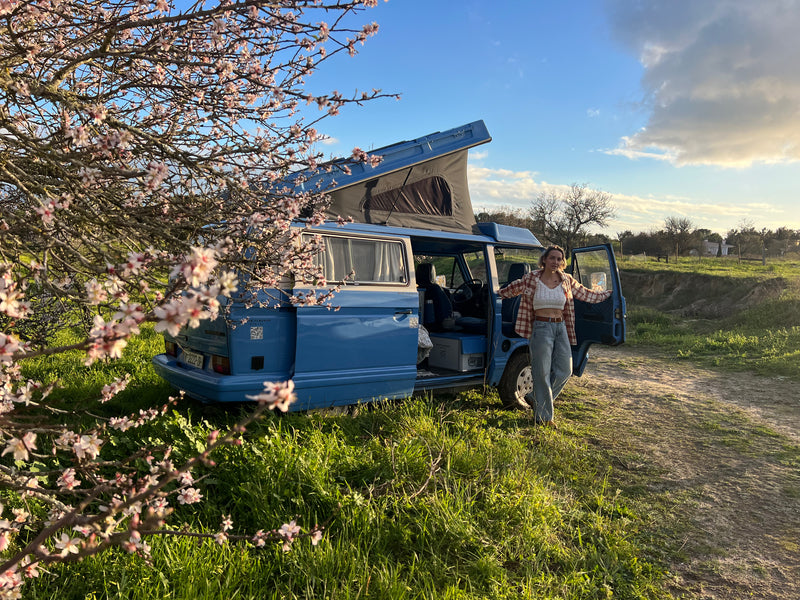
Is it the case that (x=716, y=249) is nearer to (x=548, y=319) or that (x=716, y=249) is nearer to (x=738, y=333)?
(x=738, y=333)

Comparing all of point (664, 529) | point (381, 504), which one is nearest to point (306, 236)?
point (381, 504)

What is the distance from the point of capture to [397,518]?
307cm

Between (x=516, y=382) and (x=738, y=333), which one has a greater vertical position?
(x=516, y=382)

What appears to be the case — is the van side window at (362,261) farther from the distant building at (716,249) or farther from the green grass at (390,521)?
the distant building at (716,249)

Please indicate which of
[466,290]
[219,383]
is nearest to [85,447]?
[219,383]

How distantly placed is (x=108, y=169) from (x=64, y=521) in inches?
56.8

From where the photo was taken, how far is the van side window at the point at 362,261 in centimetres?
456

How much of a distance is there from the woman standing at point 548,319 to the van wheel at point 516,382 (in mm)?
475

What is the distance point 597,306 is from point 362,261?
318 centimetres

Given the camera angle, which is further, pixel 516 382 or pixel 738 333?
pixel 738 333

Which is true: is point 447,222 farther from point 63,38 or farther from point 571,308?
point 63,38

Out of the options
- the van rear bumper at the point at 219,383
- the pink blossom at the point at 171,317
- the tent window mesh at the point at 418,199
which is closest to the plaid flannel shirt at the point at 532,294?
the tent window mesh at the point at 418,199

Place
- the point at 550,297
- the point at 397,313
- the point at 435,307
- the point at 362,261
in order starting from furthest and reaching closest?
the point at 435,307 < the point at 550,297 < the point at 397,313 < the point at 362,261

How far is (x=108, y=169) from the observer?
2.17 m
